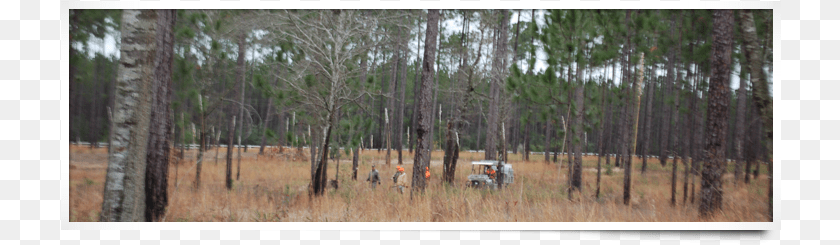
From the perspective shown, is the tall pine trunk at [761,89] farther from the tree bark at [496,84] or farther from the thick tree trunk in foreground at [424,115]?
the tree bark at [496,84]

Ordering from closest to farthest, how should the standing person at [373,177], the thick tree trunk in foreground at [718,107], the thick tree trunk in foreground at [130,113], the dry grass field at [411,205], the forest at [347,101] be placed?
the thick tree trunk in foreground at [130,113] < the forest at [347,101] < the dry grass field at [411,205] < the thick tree trunk in foreground at [718,107] < the standing person at [373,177]

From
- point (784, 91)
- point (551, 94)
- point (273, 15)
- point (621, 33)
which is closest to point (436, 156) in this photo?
point (551, 94)

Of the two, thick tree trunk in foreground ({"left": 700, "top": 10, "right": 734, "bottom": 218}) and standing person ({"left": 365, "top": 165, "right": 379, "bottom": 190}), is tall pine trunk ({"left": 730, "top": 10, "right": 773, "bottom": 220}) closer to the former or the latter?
thick tree trunk in foreground ({"left": 700, "top": 10, "right": 734, "bottom": 218})

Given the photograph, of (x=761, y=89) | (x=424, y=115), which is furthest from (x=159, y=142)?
(x=761, y=89)

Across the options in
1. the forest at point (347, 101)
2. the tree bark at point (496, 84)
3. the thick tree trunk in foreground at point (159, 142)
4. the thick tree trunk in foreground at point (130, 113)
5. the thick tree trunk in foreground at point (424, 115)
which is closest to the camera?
the thick tree trunk in foreground at point (130, 113)

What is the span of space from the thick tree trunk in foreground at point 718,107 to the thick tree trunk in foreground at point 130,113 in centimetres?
590

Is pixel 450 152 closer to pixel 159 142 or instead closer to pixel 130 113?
pixel 159 142

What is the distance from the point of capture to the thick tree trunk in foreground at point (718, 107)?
470 centimetres

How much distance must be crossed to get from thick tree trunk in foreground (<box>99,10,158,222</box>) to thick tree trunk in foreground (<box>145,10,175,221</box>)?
123 cm

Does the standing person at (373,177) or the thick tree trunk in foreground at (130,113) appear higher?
the thick tree trunk in foreground at (130,113)

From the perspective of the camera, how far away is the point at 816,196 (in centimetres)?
379

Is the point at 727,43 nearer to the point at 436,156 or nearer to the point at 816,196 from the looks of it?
the point at 816,196

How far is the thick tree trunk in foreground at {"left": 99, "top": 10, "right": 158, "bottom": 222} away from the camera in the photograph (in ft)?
10.3

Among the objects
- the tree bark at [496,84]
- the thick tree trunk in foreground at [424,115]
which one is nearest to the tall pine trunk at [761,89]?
the thick tree trunk in foreground at [424,115]
